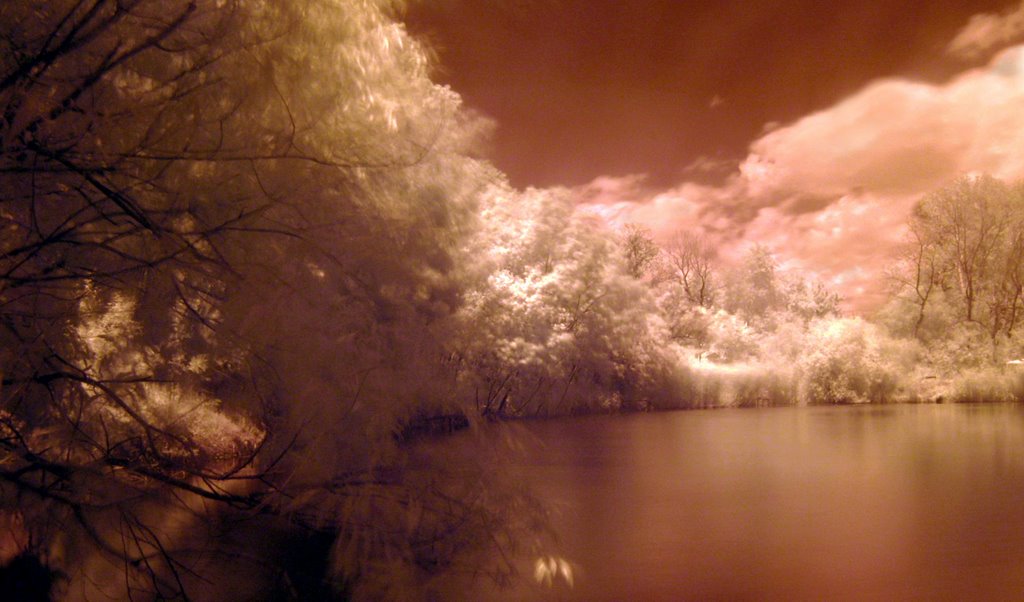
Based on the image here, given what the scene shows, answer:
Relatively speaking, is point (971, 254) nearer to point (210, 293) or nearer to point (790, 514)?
point (790, 514)

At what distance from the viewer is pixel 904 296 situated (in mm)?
11352

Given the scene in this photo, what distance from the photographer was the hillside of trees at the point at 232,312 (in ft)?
6.33

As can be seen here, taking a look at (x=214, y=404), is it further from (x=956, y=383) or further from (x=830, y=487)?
(x=956, y=383)

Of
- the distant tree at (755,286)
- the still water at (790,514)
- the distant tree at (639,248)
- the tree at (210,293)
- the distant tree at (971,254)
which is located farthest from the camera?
the distant tree at (755,286)

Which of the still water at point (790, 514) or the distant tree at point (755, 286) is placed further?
the distant tree at point (755, 286)

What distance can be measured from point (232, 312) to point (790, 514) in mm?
3271

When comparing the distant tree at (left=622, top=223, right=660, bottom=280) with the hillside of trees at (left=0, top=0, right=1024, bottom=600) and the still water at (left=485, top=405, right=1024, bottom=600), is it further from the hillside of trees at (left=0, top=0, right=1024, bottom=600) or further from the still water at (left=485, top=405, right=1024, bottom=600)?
the hillside of trees at (left=0, top=0, right=1024, bottom=600)

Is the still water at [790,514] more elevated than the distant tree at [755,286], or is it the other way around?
the distant tree at [755,286]

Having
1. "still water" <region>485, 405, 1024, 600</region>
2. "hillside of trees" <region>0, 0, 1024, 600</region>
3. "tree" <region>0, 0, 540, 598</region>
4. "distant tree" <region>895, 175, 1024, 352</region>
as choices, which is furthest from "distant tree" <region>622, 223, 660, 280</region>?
"tree" <region>0, 0, 540, 598</region>

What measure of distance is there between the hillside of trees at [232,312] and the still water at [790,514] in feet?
1.99

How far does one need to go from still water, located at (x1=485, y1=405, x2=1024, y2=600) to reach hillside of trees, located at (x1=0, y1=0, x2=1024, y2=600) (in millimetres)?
606

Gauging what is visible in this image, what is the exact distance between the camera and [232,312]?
8.07 ft

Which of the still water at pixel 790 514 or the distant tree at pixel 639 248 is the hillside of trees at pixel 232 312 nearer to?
the still water at pixel 790 514

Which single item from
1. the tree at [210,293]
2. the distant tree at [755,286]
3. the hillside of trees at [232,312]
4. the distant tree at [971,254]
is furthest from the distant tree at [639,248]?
the tree at [210,293]
